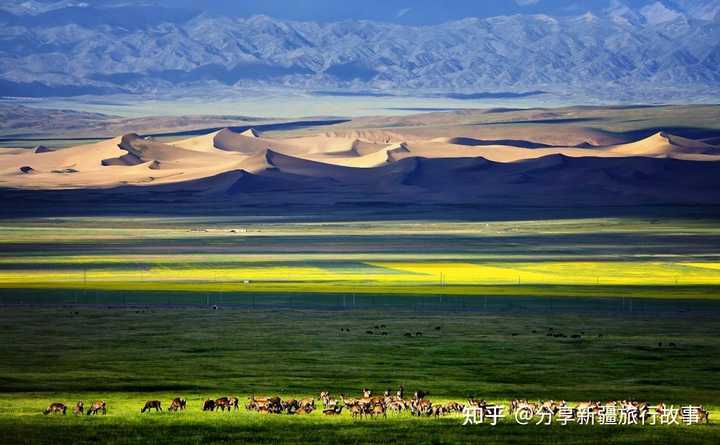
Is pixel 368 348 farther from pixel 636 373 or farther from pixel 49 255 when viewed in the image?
pixel 49 255

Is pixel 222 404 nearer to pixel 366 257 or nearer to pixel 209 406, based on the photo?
pixel 209 406

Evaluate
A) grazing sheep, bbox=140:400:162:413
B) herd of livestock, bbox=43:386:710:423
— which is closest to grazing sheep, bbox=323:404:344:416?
herd of livestock, bbox=43:386:710:423

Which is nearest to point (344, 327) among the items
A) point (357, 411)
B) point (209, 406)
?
point (209, 406)

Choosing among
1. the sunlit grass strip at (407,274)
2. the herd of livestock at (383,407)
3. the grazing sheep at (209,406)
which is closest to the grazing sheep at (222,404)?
the herd of livestock at (383,407)

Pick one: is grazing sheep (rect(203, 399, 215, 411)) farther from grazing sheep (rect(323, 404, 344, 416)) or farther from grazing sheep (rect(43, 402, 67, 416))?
grazing sheep (rect(43, 402, 67, 416))

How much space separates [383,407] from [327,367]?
38.3ft

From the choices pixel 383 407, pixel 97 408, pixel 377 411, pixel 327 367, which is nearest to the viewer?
pixel 377 411

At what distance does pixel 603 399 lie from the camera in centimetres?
3666

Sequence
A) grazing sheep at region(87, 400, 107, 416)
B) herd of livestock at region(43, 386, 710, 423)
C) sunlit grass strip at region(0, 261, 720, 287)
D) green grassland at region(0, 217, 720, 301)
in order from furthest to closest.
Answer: sunlit grass strip at region(0, 261, 720, 287)
green grassland at region(0, 217, 720, 301)
grazing sheep at region(87, 400, 107, 416)
herd of livestock at region(43, 386, 710, 423)

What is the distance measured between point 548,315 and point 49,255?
43280 mm

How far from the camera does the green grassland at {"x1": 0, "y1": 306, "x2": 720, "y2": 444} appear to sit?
3055 cm

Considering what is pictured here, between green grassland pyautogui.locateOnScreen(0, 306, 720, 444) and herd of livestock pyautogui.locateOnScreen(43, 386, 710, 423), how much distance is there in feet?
1.36

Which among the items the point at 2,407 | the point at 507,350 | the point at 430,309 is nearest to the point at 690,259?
the point at 430,309

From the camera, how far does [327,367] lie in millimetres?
44562
